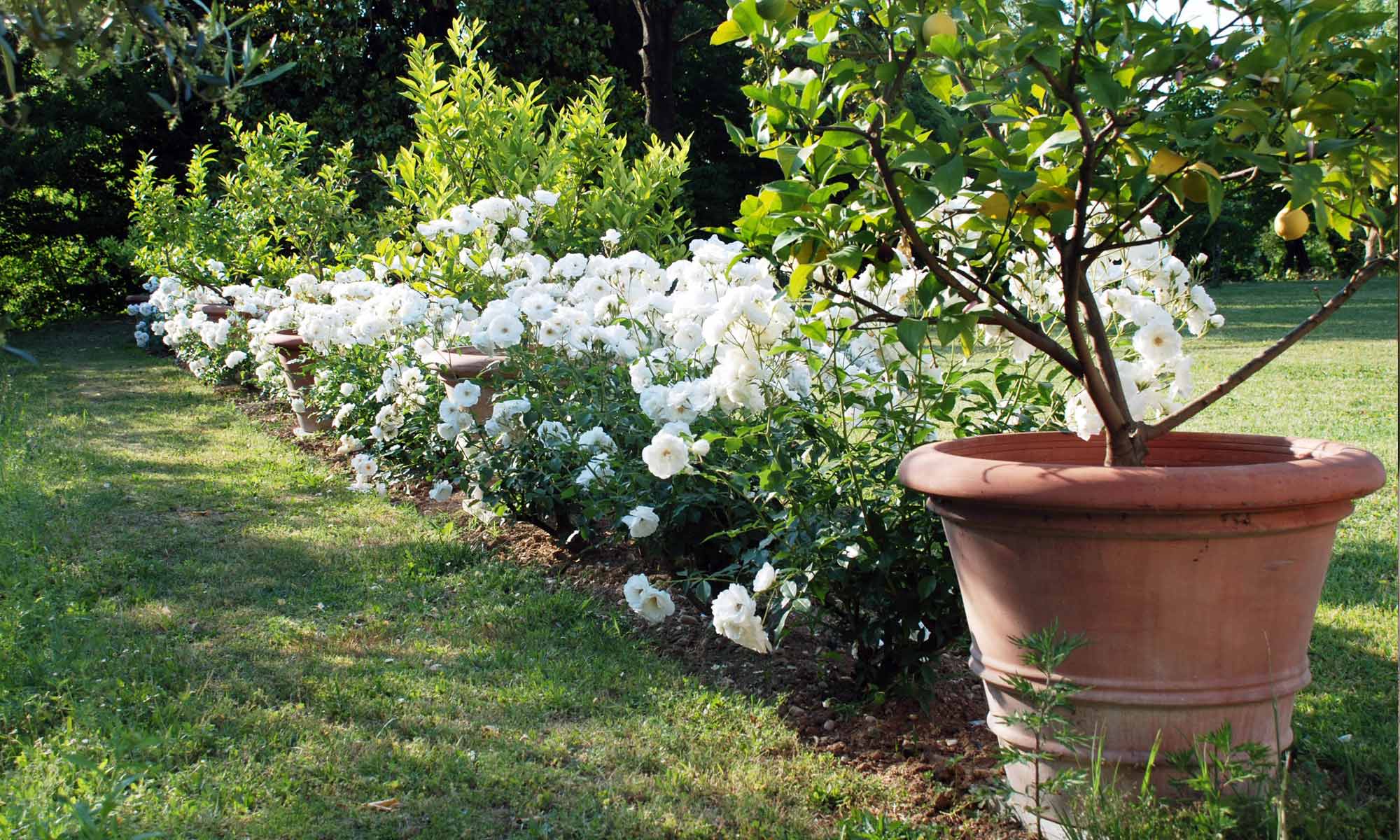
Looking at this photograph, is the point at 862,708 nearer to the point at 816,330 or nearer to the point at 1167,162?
the point at 816,330

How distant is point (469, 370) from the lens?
457 cm

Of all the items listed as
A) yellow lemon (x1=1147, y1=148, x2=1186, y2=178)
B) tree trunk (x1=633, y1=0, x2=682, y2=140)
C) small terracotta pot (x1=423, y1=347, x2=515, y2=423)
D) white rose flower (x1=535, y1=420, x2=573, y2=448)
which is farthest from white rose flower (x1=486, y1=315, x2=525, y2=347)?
tree trunk (x1=633, y1=0, x2=682, y2=140)

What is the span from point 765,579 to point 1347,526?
2888 mm

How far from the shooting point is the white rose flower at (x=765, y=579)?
99.3 inches

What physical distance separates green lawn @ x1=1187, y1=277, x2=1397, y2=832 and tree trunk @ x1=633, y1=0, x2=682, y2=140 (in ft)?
18.0

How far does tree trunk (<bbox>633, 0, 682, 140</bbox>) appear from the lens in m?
10.5

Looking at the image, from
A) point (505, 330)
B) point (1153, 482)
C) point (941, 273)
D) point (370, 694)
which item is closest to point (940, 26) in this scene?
point (941, 273)

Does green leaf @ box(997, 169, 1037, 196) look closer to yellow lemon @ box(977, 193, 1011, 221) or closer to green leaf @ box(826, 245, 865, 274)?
yellow lemon @ box(977, 193, 1011, 221)

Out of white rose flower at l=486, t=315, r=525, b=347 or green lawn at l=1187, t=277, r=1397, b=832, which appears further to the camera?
white rose flower at l=486, t=315, r=525, b=347

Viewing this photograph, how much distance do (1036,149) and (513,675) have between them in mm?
1865

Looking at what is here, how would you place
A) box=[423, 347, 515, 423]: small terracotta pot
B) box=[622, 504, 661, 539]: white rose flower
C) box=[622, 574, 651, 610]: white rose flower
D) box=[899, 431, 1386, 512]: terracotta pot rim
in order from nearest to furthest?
box=[899, 431, 1386, 512]: terracotta pot rim
box=[622, 574, 651, 610]: white rose flower
box=[622, 504, 661, 539]: white rose flower
box=[423, 347, 515, 423]: small terracotta pot

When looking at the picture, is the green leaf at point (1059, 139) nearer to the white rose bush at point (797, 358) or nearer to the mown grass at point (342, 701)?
the white rose bush at point (797, 358)

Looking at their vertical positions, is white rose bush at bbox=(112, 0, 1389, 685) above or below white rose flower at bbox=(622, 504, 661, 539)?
above

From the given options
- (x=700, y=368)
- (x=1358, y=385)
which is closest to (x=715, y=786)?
(x=700, y=368)
